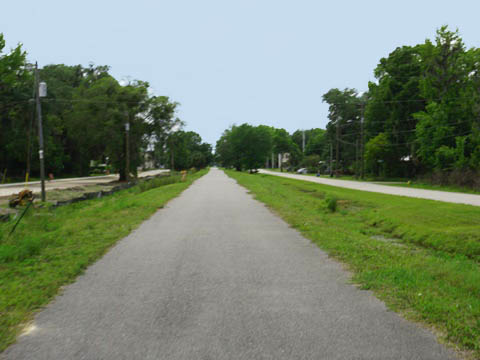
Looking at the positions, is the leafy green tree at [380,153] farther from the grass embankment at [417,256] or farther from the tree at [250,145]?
the tree at [250,145]

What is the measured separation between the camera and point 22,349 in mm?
3475

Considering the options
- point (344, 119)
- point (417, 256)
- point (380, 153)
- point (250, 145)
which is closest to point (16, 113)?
point (380, 153)

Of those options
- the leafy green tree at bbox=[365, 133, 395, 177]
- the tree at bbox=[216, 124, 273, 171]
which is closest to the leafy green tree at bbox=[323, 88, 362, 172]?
the tree at bbox=[216, 124, 273, 171]

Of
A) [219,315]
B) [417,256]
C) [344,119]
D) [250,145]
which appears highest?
[344,119]

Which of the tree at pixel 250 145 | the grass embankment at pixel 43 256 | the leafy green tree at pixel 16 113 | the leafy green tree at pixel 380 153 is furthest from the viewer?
the tree at pixel 250 145

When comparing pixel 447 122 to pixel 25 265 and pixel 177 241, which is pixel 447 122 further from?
pixel 25 265

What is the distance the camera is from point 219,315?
168 inches

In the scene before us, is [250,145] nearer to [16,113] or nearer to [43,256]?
[16,113]

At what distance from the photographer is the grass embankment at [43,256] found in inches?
178

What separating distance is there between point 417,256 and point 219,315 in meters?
4.84

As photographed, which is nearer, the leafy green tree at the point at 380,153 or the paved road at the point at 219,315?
the paved road at the point at 219,315

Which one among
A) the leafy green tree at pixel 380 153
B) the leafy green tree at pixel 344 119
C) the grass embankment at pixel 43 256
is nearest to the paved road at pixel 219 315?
the grass embankment at pixel 43 256

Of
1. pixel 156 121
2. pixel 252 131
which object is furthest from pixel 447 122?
pixel 252 131

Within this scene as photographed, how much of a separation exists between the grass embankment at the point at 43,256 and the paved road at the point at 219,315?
24 cm
